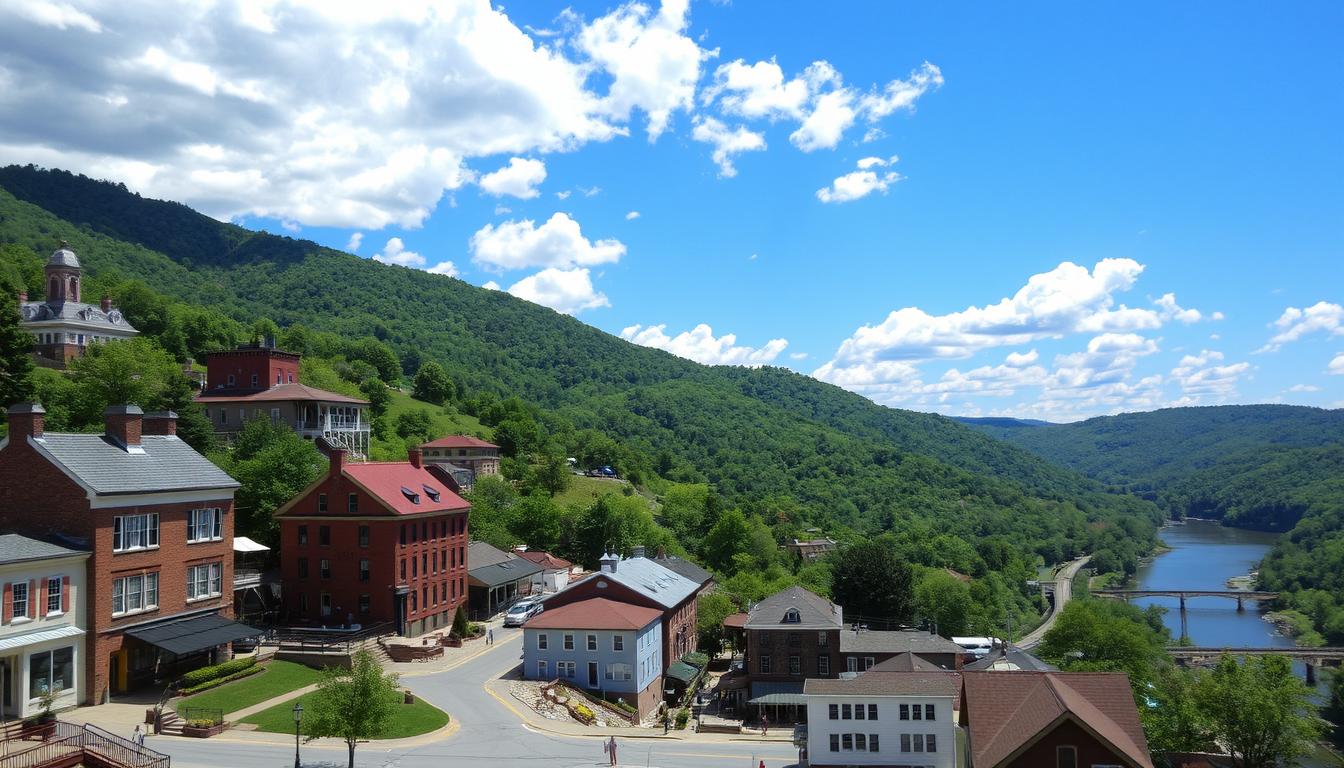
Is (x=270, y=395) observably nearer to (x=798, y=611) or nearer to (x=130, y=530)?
(x=130, y=530)

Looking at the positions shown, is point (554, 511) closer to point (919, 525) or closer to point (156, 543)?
point (156, 543)

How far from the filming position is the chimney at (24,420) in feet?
130

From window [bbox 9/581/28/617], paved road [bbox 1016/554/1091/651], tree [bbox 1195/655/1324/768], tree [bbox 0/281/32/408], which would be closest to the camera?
window [bbox 9/581/28/617]

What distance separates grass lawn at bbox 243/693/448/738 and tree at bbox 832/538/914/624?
50490mm

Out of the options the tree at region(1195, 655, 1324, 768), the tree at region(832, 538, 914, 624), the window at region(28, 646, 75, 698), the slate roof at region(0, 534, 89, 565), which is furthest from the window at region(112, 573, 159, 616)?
the tree at region(832, 538, 914, 624)

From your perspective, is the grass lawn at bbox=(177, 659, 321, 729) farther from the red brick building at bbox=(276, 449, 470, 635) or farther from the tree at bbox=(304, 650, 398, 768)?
the red brick building at bbox=(276, 449, 470, 635)

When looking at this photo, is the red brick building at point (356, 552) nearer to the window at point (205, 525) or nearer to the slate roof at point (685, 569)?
A: the window at point (205, 525)

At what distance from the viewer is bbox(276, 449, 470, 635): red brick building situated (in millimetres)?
55875

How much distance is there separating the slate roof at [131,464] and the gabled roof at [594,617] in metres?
18.2

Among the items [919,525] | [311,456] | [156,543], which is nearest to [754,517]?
[919,525]

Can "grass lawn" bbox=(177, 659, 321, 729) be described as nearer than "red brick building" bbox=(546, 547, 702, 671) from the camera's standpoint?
Yes

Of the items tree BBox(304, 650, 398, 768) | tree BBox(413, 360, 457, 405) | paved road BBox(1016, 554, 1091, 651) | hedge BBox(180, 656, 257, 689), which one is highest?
tree BBox(413, 360, 457, 405)

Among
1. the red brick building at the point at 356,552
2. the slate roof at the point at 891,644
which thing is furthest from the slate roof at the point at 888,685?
the red brick building at the point at 356,552

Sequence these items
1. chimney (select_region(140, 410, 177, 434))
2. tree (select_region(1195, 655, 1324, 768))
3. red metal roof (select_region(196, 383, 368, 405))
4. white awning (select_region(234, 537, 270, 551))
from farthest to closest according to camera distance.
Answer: red metal roof (select_region(196, 383, 368, 405)) < white awning (select_region(234, 537, 270, 551)) < chimney (select_region(140, 410, 177, 434)) < tree (select_region(1195, 655, 1324, 768))
